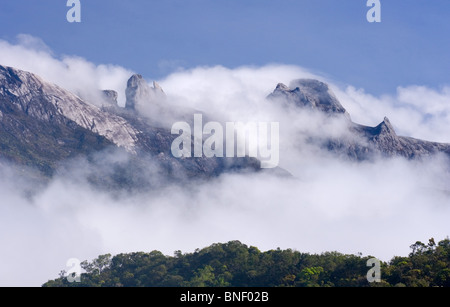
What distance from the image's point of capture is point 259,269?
125562mm

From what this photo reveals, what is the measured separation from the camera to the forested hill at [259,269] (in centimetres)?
10531

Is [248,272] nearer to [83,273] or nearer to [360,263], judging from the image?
[360,263]

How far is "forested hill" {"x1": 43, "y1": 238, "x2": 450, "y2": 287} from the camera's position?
105312 millimetres

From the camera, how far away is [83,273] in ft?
472

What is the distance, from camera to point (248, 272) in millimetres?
124438

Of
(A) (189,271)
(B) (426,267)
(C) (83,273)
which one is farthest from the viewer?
(C) (83,273)
